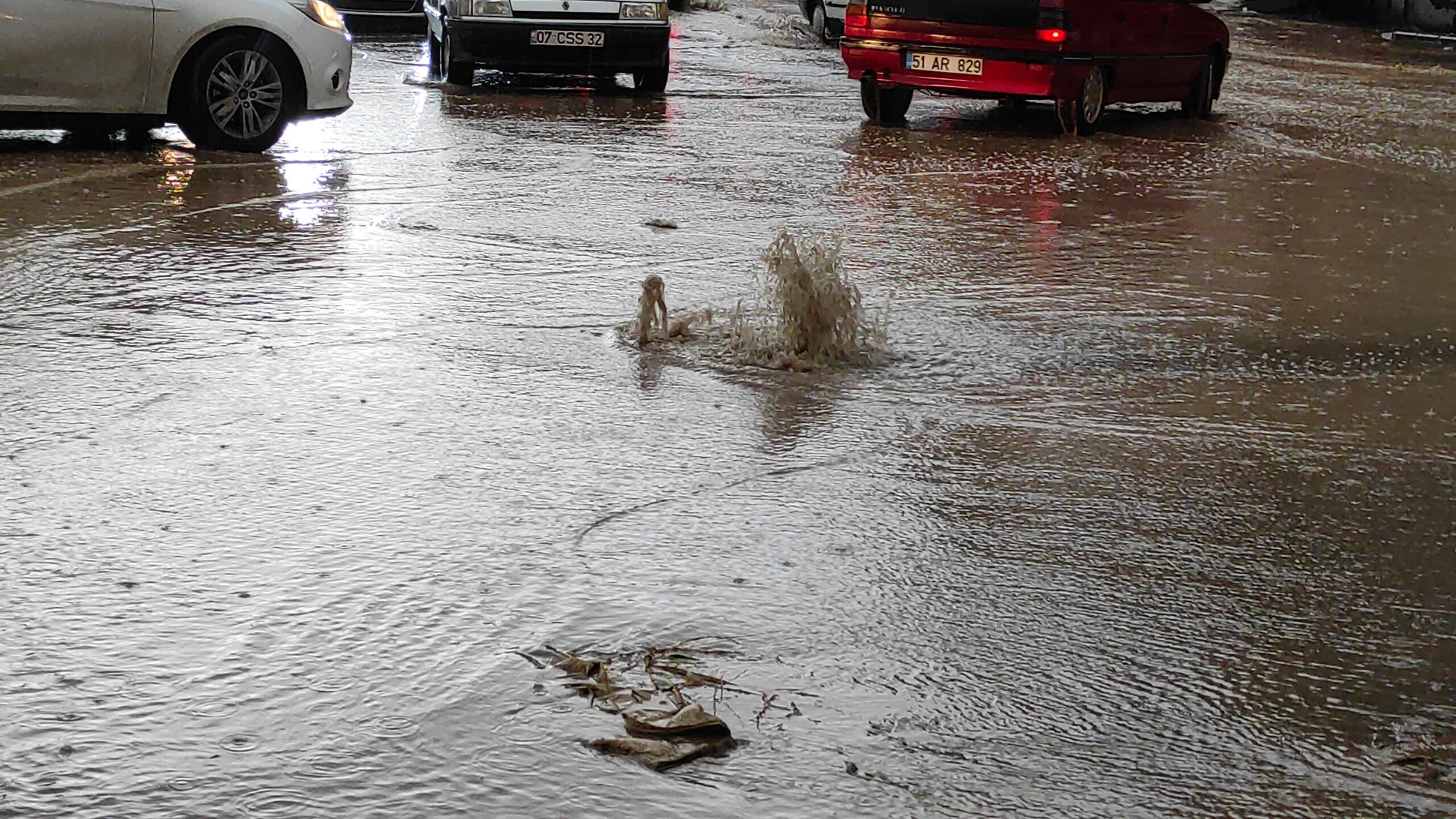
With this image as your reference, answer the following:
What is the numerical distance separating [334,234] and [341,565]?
15.1 ft

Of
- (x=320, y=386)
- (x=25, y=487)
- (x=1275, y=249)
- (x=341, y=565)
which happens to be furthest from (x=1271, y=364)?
(x=25, y=487)

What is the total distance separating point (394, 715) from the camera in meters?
Result: 3.35

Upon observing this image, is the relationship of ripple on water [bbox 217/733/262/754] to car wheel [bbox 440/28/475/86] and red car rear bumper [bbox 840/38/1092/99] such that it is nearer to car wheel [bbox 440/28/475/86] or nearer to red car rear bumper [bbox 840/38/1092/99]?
red car rear bumper [bbox 840/38/1092/99]

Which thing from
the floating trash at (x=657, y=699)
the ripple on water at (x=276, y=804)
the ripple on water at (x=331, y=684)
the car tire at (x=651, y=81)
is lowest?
the ripple on water at (x=276, y=804)

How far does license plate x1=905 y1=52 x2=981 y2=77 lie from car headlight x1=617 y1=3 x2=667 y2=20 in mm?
2535

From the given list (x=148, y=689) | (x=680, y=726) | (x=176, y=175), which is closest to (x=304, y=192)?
(x=176, y=175)

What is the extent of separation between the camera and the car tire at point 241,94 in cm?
1093

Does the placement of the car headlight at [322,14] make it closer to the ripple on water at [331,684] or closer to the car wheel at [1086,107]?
the car wheel at [1086,107]

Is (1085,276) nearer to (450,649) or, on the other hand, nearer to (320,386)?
(320,386)

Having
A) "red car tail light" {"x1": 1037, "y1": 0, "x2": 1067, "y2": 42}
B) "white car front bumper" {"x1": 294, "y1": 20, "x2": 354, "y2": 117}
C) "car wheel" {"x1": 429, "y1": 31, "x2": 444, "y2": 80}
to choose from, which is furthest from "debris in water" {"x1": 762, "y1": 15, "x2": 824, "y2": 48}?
"white car front bumper" {"x1": 294, "y1": 20, "x2": 354, "y2": 117}

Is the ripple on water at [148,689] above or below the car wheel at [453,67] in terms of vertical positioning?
below

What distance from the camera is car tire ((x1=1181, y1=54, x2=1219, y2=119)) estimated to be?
16219 millimetres

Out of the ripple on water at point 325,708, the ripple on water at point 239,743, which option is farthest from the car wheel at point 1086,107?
the ripple on water at point 239,743

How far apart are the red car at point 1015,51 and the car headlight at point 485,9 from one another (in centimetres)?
297
